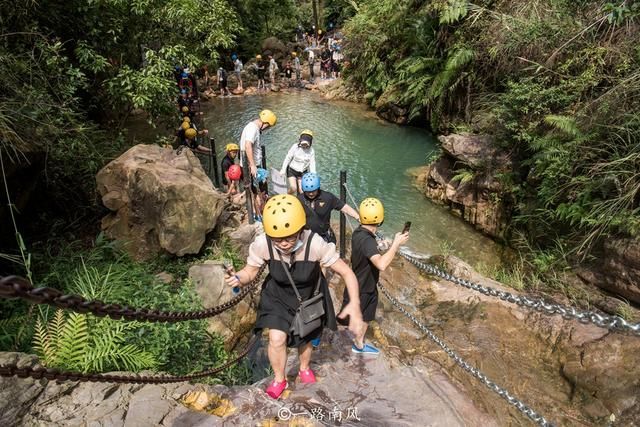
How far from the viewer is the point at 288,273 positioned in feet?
9.90

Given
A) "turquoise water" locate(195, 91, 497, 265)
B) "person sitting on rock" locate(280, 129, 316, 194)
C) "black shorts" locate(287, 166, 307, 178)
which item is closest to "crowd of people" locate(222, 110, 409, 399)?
"turquoise water" locate(195, 91, 497, 265)

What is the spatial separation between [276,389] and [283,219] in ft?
5.20

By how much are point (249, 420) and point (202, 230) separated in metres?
3.78

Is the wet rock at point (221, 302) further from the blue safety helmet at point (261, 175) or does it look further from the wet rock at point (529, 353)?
the blue safety helmet at point (261, 175)

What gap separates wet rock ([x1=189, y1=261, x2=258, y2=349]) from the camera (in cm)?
503

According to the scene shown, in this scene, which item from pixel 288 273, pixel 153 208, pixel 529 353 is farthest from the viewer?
pixel 153 208

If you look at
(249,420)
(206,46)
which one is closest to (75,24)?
(206,46)

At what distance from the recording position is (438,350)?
479 cm

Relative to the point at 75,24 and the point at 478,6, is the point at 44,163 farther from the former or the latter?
the point at 478,6

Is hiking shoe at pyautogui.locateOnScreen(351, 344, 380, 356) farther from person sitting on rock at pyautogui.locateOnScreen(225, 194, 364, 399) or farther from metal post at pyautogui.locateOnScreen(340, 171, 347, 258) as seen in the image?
metal post at pyautogui.locateOnScreen(340, 171, 347, 258)

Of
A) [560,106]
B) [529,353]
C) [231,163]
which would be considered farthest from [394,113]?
[529,353]

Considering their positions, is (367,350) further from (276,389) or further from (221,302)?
(221,302)

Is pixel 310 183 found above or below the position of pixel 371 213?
below

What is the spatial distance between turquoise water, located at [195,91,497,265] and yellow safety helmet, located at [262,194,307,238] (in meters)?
2.82
